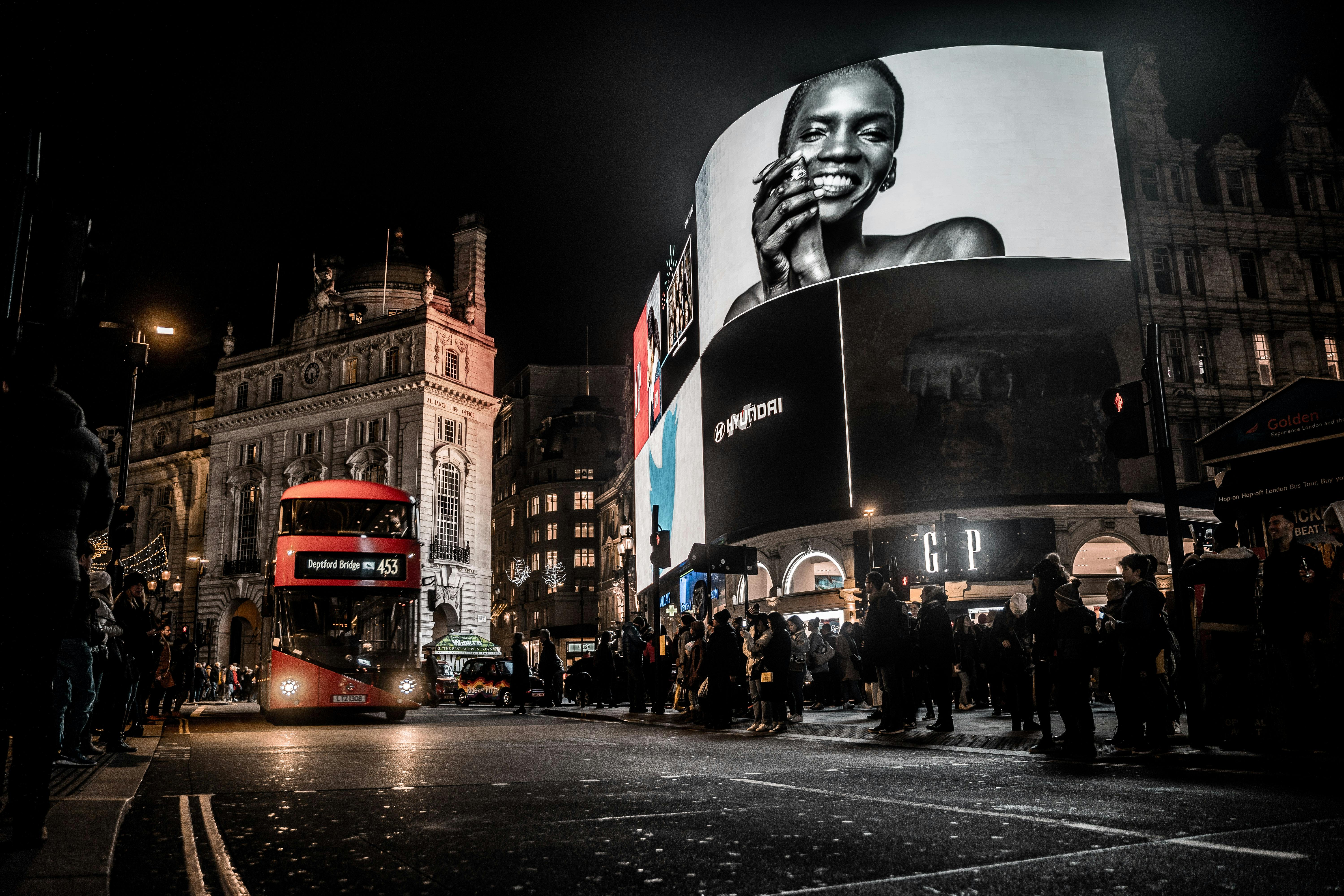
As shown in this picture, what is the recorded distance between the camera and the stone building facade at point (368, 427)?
61.1 m

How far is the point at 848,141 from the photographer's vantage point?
36656 mm

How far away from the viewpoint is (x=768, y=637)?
527 inches

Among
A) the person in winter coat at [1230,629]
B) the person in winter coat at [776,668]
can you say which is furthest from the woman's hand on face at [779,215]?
the person in winter coat at [1230,629]

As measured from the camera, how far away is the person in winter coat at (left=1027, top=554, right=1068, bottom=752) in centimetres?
935

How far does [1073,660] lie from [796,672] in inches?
302

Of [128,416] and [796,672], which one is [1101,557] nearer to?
[796,672]

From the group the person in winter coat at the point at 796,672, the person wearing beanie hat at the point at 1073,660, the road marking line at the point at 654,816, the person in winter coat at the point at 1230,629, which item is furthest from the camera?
the person in winter coat at the point at 796,672

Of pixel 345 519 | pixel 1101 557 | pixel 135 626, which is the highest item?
pixel 1101 557

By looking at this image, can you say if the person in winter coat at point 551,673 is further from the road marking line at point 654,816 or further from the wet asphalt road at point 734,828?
Result: the road marking line at point 654,816

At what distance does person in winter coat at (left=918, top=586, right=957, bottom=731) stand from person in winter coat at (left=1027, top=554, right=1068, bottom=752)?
2.48 metres

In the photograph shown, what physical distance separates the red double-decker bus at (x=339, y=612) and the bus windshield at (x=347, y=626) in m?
0.01

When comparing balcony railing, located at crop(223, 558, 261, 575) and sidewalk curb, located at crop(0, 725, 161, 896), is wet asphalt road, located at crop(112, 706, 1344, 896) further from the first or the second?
balcony railing, located at crop(223, 558, 261, 575)

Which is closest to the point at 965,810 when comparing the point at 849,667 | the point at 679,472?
the point at 849,667

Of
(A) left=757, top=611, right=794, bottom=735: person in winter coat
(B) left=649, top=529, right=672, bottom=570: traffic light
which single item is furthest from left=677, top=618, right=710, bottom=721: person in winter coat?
(B) left=649, top=529, right=672, bottom=570: traffic light
